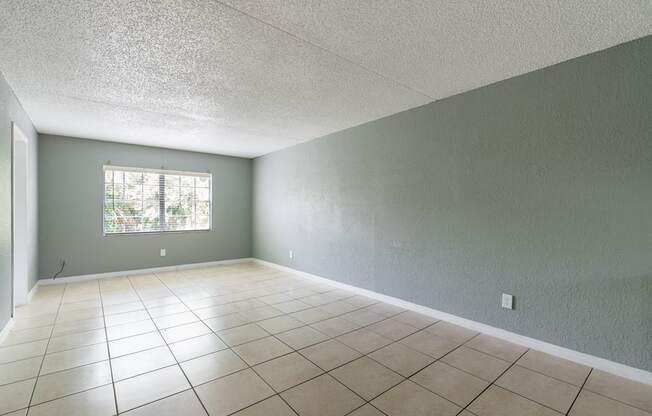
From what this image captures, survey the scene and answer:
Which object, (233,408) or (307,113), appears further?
(307,113)

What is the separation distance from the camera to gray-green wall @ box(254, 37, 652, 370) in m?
2.03

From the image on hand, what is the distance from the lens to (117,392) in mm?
Answer: 1846

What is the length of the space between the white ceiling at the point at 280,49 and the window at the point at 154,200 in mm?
1679

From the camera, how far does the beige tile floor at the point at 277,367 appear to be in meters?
1.74

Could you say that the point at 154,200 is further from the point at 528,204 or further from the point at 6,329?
the point at 528,204

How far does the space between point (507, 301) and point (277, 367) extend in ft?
6.62

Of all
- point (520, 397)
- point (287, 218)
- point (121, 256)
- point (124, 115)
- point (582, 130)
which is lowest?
point (520, 397)

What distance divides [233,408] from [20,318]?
294cm

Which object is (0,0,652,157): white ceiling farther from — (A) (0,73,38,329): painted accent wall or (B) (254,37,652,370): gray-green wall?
(B) (254,37,652,370): gray-green wall

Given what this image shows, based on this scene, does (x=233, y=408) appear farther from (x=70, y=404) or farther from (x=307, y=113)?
(x=307, y=113)

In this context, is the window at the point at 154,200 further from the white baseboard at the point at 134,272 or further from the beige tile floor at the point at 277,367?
the beige tile floor at the point at 277,367

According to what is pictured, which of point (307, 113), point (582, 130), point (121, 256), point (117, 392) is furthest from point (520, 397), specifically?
point (121, 256)

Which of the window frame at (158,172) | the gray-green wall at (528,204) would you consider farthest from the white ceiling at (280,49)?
the window frame at (158,172)

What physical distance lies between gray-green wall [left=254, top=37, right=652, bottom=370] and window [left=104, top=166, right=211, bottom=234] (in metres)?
3.36
